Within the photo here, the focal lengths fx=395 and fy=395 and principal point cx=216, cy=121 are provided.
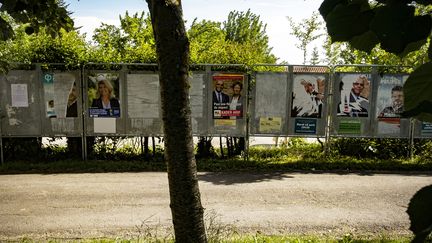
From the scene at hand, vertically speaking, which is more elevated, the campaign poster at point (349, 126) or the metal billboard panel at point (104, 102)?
the metal billboard panel at point (104, 102)

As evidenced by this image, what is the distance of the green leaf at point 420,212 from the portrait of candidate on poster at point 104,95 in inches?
405

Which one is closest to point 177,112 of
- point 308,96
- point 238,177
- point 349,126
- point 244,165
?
point 238,177

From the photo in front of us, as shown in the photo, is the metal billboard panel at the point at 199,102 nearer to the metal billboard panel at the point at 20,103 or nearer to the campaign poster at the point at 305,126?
the campaign poster at the point at 305,126

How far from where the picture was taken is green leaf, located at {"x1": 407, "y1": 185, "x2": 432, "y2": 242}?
1.68 ft

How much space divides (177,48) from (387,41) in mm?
2352

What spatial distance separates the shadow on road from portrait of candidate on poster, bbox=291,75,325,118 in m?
1.98

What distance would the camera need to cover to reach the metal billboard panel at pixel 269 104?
35.0 ft

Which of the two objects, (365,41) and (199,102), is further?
(199,102)

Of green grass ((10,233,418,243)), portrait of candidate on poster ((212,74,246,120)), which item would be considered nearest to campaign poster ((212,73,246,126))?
portrait of candidate on poster ((212,74,246,120))

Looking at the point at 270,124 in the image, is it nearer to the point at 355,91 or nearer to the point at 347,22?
the point at 355,91

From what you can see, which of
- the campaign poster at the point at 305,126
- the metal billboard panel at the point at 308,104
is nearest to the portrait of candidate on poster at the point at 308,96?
the metal billboard panel at the point at 308,104

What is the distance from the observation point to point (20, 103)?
397 inches

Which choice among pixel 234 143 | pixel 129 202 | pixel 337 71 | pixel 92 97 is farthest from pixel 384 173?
pixel 92 97

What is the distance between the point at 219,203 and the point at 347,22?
6628 millimetres
